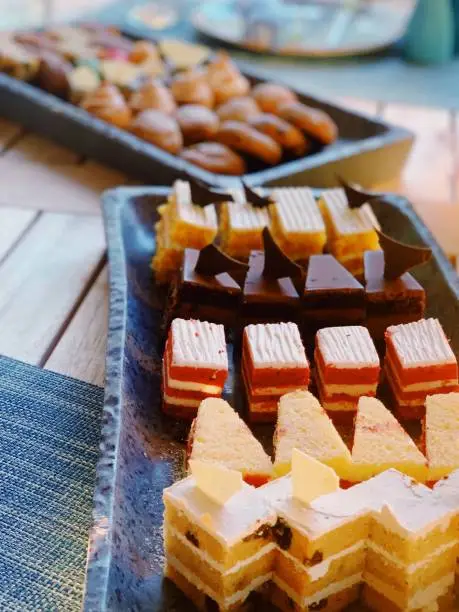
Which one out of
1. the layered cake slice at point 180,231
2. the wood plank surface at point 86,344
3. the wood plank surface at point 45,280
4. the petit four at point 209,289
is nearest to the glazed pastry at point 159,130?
the wood plank surface at point 45,280

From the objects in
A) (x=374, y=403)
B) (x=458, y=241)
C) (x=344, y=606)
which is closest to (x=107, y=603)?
(x=344, y=606)

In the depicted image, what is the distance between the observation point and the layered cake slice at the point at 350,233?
2.20m

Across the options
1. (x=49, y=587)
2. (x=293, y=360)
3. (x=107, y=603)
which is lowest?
(x=49, y=587)

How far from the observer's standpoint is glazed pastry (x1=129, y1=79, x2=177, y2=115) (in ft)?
10.2

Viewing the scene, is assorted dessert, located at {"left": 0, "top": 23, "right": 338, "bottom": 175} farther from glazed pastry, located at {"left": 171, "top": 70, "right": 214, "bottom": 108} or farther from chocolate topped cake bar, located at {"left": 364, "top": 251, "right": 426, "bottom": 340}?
chocolate topped cake bar, located at {"left": 364, "top": 251, "right": 426, "bottom": 340}

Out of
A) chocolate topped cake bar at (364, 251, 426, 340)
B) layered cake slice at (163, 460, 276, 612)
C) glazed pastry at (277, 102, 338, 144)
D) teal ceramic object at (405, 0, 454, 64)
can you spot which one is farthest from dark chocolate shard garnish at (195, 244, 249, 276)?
teal ceramic object at (405, 0, 454, 64)

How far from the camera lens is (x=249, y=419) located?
1.81 m

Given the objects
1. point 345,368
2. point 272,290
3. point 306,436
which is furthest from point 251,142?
point 306,436

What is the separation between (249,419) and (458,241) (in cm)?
109

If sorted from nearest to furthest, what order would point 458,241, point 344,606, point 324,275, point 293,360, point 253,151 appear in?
point 344,606 → point 293,360 → point 324,275 → point 458,241 → point 253,151

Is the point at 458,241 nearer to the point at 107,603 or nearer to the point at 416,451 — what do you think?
the point at 416,451

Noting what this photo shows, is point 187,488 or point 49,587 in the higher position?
point 187,488

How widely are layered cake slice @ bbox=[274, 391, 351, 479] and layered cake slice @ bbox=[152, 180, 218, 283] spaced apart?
669 mm

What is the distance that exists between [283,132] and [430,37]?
1.56 m
